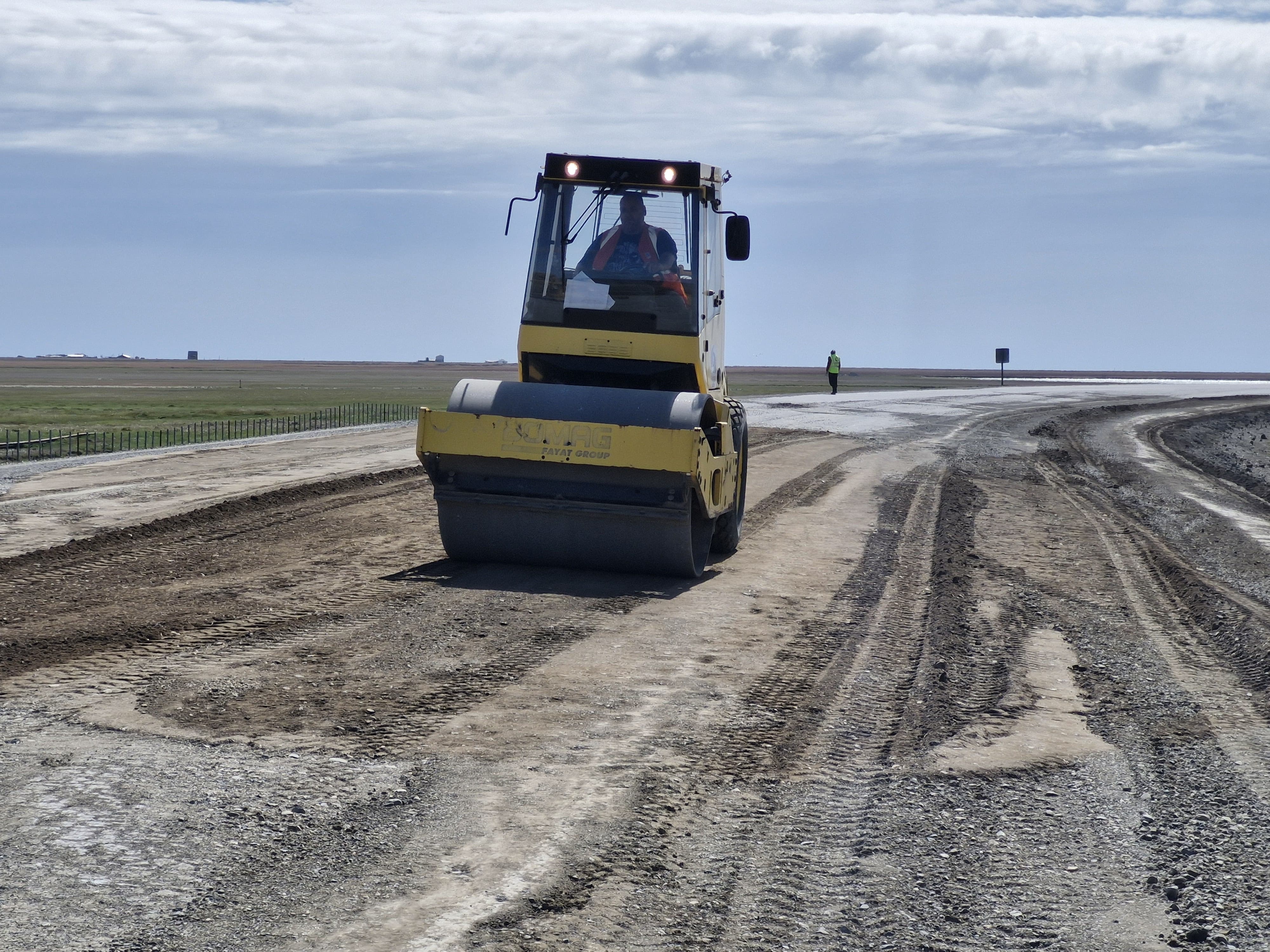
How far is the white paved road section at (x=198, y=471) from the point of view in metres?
12.2

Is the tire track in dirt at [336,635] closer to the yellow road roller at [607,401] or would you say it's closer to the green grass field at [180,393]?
the yellow road roller at [607,401]

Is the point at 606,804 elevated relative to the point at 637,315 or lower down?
lower down

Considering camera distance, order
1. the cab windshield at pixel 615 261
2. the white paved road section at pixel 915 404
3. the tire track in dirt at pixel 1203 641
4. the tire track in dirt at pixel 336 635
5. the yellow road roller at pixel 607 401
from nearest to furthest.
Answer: the tire track in dirt at pixel 336 635, the tire track in dirt at pixel 1203 641, the yellow road roller at pixel 607 401, the cab windshield at pixel 615 261, the white paved road section at pixel 915 404

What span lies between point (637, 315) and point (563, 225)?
3.37 feet

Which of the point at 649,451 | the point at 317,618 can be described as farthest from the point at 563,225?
the point at 317,618

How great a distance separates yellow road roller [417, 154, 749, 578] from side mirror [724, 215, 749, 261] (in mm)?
11

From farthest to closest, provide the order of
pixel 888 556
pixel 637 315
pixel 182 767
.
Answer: pixel 888 556
pixel 637 315
pixel 182 767

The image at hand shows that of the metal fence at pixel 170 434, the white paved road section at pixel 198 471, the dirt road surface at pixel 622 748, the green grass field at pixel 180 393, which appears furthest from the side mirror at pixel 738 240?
the green grass field at pixel 180 393

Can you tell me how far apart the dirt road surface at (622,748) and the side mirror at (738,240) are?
8.58 ft

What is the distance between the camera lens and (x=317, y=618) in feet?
26.2

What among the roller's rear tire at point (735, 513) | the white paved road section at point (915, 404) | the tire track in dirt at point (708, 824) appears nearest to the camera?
the tire track in dirt at point (708, 824)

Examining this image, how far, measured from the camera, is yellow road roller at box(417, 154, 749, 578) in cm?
905

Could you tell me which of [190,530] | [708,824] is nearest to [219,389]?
[190,530]

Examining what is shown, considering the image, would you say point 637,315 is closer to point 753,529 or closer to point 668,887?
point 753,529
